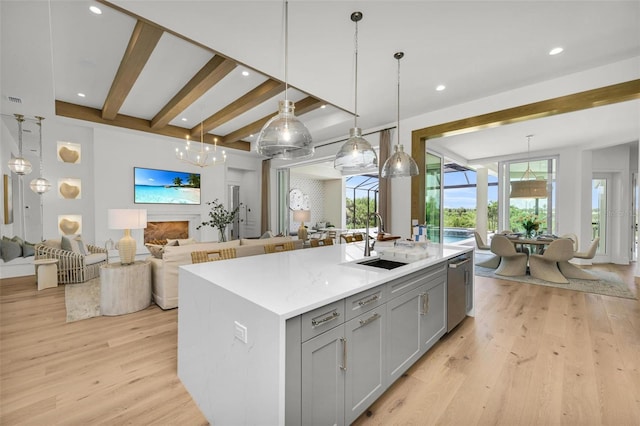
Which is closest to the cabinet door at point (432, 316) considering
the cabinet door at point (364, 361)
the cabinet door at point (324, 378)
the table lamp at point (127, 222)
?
the cabinet door at point (364, 361)

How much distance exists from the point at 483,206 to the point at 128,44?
9.73m

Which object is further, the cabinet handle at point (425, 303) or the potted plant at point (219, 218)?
the potted plant at point (219, 218)

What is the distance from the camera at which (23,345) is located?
241 cm

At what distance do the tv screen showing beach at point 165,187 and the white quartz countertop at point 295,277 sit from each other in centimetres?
541

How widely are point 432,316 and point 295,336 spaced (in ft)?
5.22

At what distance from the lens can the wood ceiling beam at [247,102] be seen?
390 cm

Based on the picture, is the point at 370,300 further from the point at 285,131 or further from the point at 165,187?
the point at 165,187

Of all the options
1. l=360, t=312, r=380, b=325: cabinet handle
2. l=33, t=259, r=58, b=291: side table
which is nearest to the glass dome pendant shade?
l=360, t=312, r=380, b=325: cabinet handle

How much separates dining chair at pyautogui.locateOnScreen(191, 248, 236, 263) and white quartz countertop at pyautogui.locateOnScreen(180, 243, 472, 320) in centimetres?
98

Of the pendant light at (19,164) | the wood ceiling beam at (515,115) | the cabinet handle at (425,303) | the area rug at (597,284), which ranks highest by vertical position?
the wood ceiling beam at (515,115)

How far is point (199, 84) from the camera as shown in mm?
3773

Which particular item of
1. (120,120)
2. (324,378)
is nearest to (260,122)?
(120,120)

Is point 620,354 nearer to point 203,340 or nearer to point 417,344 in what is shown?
point 417,344

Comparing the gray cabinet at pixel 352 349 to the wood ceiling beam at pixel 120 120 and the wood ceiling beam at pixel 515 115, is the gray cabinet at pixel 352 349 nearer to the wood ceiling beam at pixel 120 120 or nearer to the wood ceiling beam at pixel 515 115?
the wood ceiling beam at pixel 515 115
